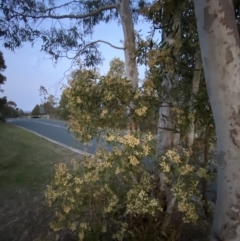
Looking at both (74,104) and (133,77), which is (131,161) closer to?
A: (74,104)

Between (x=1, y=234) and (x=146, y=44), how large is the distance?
422 cm

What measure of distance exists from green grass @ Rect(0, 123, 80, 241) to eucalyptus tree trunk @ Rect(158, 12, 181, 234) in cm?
241

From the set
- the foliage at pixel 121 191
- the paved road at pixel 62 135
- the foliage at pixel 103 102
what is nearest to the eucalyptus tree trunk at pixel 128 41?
the foliage at pixel 103 102

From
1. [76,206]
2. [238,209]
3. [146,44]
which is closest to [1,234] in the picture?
[76,206]

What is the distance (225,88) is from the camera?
7.75ft

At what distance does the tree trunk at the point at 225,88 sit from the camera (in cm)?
235

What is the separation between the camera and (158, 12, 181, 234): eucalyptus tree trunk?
3.71 m

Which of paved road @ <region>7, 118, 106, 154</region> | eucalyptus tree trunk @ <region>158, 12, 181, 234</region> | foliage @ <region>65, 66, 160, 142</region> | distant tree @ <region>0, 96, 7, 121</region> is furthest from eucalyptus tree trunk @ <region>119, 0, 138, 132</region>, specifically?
distant tree @ <region>0, 96, 7, 121</region>

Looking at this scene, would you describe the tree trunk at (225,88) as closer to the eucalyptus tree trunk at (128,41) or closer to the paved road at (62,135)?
the paved road at (62,135)

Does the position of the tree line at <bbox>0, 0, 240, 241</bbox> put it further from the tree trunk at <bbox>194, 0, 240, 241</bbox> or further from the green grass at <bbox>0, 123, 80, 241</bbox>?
the green grass at <bbox>0, 123, 80, 241</bbox>

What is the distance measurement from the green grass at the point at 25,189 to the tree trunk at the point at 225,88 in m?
3.68

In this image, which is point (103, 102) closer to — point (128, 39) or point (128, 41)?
point (128, 41)

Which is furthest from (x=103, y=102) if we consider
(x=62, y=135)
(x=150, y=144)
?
(x=62, y=135)

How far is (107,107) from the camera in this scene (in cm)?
346
